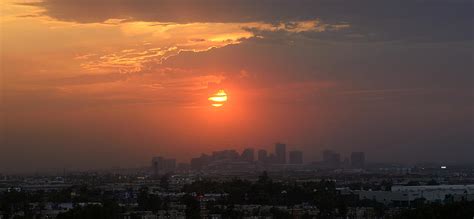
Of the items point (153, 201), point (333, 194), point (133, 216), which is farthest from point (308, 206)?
point (133, 216)

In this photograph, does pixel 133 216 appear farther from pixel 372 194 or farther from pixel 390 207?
pixel 372 194

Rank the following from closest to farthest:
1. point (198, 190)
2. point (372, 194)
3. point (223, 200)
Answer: point (223, 200)
point (372, 194)
point (198, 190)

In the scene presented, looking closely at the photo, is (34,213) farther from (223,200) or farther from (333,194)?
(333,194)

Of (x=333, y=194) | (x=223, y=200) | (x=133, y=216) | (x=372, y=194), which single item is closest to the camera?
(x=133, y=216)

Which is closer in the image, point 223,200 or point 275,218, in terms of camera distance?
point 275,218

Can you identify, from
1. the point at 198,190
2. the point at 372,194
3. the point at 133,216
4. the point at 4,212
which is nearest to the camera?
the point at 133,216

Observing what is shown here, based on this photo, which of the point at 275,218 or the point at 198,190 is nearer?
the point at 275,218

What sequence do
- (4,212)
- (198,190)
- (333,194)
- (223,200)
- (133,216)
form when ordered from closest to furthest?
(133,216) < (4,212) < (223,200) < (333,194) < (198,190)

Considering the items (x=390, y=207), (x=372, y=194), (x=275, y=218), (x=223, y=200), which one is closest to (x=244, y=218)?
(x=275, y=218)
